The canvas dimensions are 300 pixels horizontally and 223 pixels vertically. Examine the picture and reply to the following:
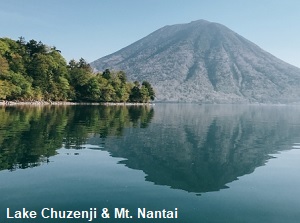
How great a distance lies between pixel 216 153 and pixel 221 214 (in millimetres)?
13735

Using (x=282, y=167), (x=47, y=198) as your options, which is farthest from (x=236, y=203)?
(x=282, y=167)

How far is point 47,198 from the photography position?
46.3 ft

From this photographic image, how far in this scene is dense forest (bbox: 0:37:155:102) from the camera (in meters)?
98.6

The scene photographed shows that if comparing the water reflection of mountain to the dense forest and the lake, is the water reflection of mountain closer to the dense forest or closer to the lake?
the lake

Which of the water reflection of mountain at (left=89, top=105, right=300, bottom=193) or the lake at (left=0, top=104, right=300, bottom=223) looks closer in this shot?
the lake at (left=0, top=104, right=300, bottom=223)

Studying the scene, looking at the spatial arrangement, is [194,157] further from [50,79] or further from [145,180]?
[50,79]

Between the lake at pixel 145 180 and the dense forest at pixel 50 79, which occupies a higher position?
the dense forest at pixel 50 79

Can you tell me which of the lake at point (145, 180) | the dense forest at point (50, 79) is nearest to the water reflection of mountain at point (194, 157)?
the lake at point (145, 180)

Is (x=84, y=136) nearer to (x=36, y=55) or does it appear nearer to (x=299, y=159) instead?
(x=299, y=159)

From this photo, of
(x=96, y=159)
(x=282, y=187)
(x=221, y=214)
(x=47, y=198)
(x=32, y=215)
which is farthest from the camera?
(x=96, y=159)

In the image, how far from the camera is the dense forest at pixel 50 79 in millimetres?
98562

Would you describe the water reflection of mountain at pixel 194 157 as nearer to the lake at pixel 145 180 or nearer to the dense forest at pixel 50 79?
the lake at pixel 145 180

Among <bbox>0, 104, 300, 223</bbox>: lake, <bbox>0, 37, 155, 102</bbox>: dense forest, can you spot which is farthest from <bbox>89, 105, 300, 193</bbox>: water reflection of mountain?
<bbox>0, 37, 155, 102</bbox>: dense forest

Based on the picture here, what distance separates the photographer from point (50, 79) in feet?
382
